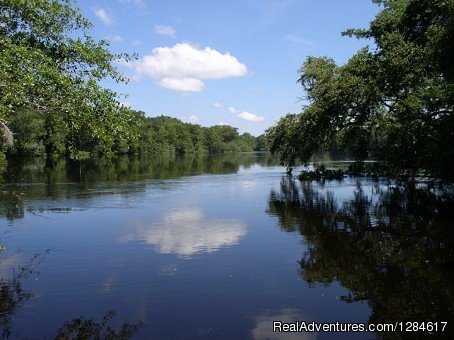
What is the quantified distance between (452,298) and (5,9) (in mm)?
14784

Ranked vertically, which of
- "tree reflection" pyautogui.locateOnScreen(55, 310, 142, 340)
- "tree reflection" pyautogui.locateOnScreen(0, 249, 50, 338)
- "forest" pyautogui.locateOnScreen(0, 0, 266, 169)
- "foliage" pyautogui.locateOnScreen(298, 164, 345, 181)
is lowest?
"tree reflection" pyautogui.locateOnScreen(55, 310, 142, 340)

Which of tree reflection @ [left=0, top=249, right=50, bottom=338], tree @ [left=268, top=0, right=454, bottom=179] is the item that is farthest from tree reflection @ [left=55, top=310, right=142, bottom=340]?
tree @ [left=268, top=0, right=454, bottom=179]

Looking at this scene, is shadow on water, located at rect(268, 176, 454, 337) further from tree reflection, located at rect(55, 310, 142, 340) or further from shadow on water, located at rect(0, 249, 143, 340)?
shadow on water, located at rect(0, 249, 143, 340)

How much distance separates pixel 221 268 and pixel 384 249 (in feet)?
20.3

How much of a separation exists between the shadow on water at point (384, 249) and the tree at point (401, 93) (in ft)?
9.16

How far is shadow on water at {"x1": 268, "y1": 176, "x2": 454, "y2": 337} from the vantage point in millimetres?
10961

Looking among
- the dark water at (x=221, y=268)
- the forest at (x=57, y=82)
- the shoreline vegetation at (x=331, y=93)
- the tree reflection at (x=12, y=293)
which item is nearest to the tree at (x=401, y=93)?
the shoreline vegetation at (x=331, y=93)

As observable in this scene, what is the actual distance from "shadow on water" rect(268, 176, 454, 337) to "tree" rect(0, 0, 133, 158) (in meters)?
7.77

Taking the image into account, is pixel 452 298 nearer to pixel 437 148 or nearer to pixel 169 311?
pixel 169 311

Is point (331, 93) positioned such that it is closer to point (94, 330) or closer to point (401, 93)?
point (401, 93)

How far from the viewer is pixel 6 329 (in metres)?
9.75

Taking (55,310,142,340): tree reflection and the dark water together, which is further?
the dark water

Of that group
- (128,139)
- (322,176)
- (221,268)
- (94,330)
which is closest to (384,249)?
(221,268)

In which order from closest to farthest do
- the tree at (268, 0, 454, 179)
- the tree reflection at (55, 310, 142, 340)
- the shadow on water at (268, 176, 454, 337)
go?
1. the tree reflection at (55, 310, 142, 340)
2. the shadow on water at (268, 176, 454, 337)
3. the tree at (268, 0, 454, 179)
